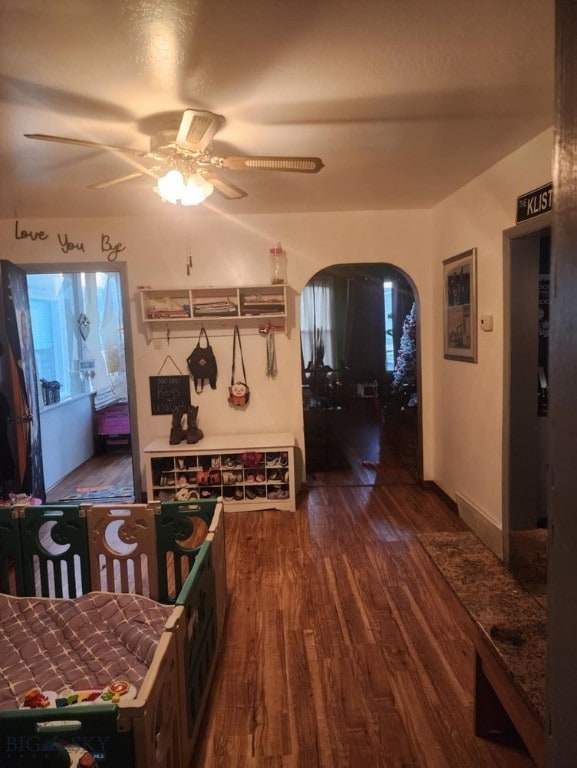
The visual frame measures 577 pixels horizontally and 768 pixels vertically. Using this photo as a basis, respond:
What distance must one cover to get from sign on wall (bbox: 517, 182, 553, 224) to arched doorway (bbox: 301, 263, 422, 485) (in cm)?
386

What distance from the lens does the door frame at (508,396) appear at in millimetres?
2639

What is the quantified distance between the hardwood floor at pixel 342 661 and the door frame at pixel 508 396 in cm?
56

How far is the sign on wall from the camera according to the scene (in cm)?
224

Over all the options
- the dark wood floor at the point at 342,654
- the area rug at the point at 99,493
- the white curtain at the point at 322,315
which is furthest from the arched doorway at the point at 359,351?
the dark wood floor at the point at 342,654

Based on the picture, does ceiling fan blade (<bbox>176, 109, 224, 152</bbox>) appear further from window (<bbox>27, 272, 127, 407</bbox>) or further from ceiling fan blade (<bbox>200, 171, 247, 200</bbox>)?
window (<bbox>27, 272, 127, 407</bbox>)

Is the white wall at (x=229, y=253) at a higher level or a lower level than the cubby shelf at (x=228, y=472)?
higher

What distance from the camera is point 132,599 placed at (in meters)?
2.10

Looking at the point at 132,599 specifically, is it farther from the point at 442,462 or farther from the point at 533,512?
the point at 442,462

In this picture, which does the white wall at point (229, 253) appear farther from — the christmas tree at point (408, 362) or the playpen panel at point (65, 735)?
the playpen panel at point (65, 735)

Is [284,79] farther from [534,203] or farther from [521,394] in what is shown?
[521,394]

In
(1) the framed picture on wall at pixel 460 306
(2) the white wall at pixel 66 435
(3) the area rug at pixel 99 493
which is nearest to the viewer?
(1) the framed picture on wall at pixel 460 306

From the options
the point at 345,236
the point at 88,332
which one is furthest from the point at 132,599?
the point at 88,332

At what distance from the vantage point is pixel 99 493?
4.44 meters

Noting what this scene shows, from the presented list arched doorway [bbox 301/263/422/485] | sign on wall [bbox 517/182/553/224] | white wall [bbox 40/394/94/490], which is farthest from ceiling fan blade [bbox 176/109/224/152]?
arched doorway [bbox 301/263/422/485]
